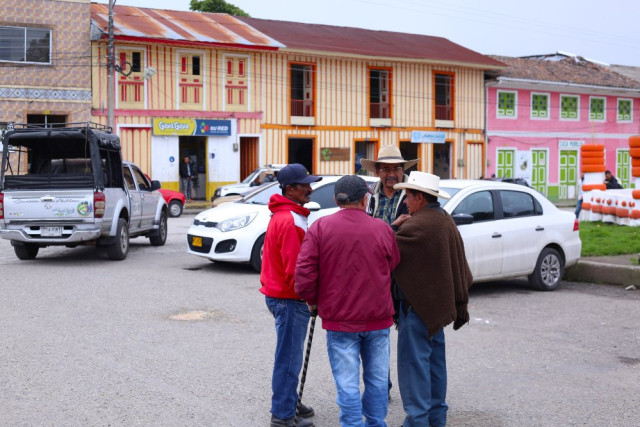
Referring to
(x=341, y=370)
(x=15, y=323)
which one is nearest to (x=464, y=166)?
(x=15, y=323)

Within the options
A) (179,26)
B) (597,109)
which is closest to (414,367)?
A: (179,26)

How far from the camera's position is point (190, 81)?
3347 cm

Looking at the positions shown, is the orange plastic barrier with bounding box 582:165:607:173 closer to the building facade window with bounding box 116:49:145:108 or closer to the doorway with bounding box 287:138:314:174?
the doorway with bounding box 287:138:314:174

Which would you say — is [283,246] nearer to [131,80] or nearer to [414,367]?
[414,367]

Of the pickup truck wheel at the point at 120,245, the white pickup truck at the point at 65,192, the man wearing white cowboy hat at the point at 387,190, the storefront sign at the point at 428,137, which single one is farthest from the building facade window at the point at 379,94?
the man wearing white cowboy hat at the point at 387,190

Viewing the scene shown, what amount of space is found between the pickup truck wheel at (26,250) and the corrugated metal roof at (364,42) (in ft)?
71.5

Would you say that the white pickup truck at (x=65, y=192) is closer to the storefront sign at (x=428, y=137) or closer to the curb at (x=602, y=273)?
the curb at (x=602, y=273)

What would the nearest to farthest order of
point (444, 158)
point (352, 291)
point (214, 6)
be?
point (352, 291) → point (444, 158) → point (214, 6)

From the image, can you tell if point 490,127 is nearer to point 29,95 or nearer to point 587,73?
point 587,73

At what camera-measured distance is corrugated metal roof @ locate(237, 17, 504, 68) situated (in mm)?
36719

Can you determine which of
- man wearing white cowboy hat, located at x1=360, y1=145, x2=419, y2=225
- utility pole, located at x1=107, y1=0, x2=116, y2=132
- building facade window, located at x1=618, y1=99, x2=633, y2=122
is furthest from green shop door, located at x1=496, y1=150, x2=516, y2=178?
man wearing white cowboy hat, located at x1=360, y1=145, x2=419, y2=225

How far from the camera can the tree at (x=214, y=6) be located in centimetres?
5272

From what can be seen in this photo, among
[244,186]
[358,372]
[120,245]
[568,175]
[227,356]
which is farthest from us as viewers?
[568,175]

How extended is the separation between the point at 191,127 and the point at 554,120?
2022 cm
